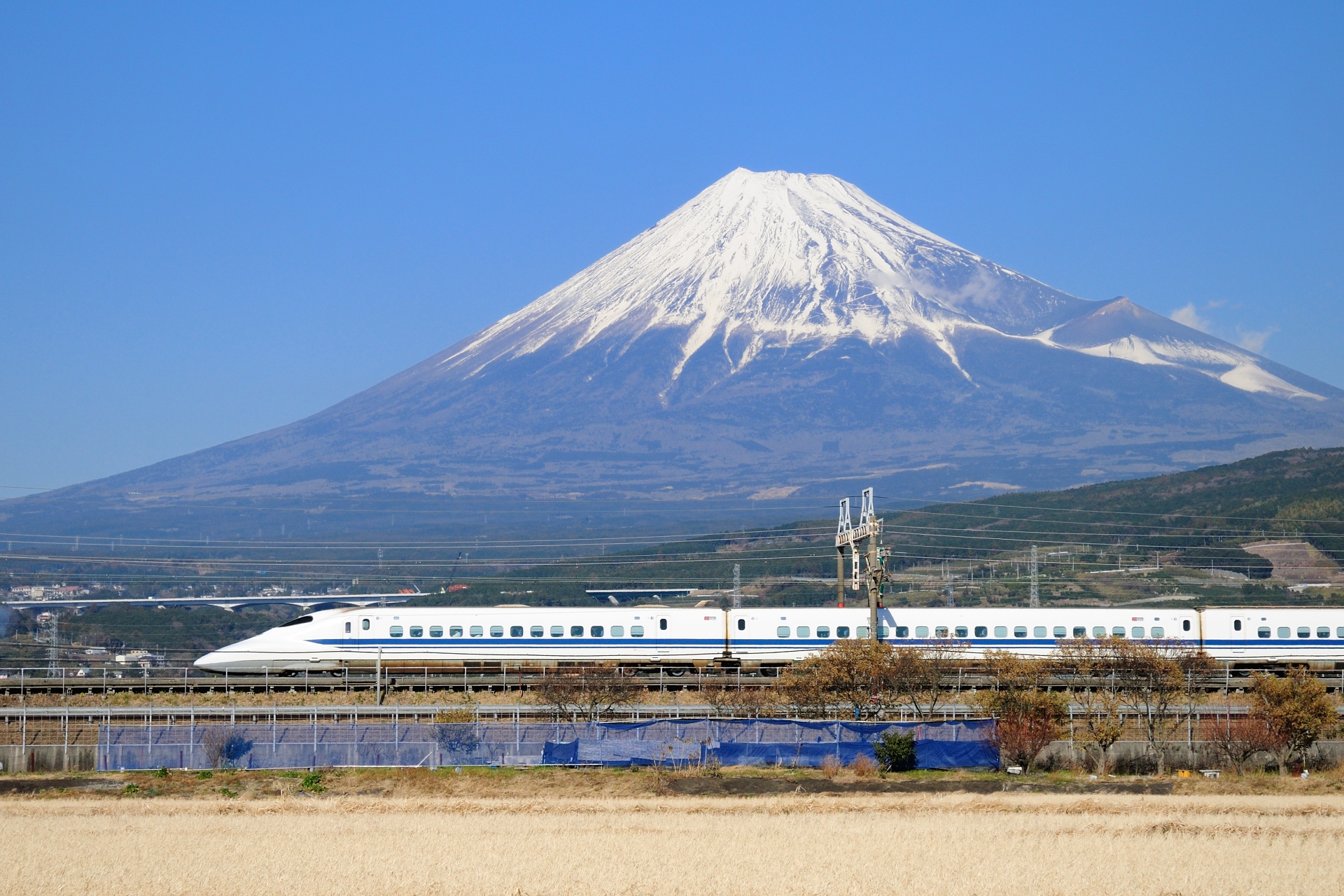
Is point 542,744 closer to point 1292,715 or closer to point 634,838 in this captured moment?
point 634,838

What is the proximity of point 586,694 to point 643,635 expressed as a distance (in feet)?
31.3

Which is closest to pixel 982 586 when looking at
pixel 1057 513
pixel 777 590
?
pixel 777 590

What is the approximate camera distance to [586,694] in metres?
47.8

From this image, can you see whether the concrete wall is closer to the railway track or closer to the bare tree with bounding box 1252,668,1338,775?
the railway track

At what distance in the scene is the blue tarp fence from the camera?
40.4 meters

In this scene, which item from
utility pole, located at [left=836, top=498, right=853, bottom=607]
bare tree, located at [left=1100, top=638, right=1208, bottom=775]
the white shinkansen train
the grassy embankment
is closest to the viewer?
the grassy embankment

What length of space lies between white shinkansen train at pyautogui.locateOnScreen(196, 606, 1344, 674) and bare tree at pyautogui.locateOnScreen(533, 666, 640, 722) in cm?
667

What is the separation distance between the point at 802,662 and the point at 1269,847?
65.3ft

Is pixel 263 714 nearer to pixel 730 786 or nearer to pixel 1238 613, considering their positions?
pixel 730 786

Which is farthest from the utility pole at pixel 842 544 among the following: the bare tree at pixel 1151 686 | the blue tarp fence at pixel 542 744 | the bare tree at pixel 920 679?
the blue tarp fence at pixel 542 744

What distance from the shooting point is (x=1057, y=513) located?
7653 inches

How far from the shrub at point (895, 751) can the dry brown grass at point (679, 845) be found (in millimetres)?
3851

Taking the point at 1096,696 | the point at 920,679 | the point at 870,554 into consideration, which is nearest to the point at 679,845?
the point at 920,679

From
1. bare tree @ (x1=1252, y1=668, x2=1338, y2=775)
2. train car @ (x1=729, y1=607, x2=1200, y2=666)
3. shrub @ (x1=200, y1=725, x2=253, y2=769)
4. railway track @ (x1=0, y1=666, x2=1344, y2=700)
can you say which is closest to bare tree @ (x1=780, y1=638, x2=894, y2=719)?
railway track @ (x1=0, y1=666, x2=1344, y2=700)
